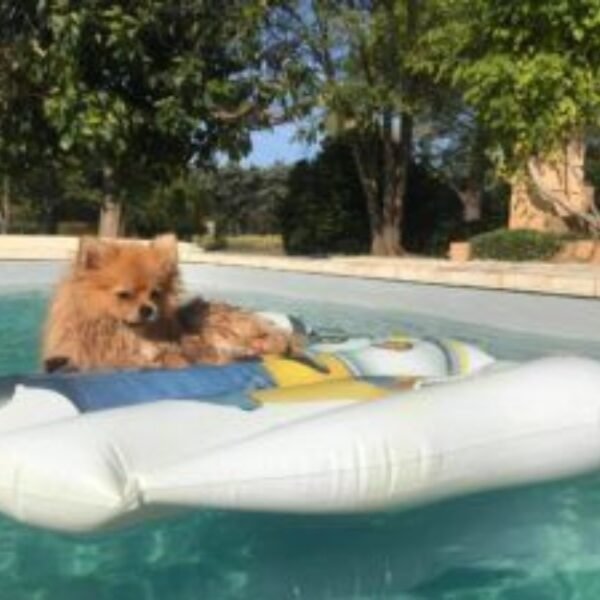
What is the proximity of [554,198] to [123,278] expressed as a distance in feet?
52.3

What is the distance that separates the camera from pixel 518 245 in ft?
68.7

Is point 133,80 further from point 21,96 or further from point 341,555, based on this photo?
point 341,555

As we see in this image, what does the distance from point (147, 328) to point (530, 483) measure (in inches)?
66.4

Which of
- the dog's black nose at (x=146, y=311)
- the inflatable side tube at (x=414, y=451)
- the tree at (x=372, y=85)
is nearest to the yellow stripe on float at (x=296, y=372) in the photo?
the dog's black nose at (x=146, y=311)

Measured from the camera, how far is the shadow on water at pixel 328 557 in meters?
4.09

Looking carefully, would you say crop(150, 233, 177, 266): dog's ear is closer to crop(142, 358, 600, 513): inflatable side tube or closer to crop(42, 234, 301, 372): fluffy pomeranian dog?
crop(42, 234, 301, 372): fluffy pomeranian dog

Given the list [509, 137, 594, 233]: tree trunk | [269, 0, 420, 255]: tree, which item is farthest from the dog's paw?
[269, 0, 420, 255]: tree

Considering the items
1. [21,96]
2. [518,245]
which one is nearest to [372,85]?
[518,245]

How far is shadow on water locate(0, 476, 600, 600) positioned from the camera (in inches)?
161

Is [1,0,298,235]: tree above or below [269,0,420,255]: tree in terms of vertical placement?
below

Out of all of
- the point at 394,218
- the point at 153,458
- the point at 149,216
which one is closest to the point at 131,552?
the point at 153,458

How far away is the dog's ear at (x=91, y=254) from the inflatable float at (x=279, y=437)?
21.8 inches

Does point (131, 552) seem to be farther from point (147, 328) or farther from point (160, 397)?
point (147, 328)

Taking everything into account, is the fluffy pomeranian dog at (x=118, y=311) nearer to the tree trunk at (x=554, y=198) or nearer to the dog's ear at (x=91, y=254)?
the dog's ear at (x=91, y=254)
